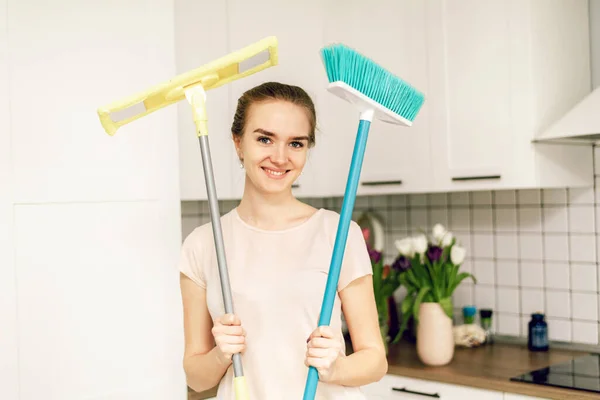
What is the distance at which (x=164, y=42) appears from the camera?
6.05 feet

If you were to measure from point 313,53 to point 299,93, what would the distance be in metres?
1.36

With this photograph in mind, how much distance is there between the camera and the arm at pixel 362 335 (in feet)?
4.04

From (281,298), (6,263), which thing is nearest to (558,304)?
(281,298)

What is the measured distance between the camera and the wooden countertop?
6.51 feet

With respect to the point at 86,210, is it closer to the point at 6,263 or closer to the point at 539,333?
the point at 6,263

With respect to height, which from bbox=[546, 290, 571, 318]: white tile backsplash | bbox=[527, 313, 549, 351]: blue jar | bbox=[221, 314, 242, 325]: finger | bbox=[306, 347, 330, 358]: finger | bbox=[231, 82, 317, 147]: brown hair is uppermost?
bbox=[231, 82, 317, 147]: brown hair

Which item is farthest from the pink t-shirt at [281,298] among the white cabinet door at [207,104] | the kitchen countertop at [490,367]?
the white cabinet door at [207,104]

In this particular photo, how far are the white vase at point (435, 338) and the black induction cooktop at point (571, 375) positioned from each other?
0.28 meters

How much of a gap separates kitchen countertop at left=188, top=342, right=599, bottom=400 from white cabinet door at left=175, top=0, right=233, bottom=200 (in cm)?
67

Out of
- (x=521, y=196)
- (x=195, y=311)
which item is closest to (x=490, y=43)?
(x=521, y=196)

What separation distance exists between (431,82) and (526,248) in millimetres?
684

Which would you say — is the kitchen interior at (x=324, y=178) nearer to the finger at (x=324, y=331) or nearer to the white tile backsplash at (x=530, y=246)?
the white tile backsplash at (x=530, y=246)

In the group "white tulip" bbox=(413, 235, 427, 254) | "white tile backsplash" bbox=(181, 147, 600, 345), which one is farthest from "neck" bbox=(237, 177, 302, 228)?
"white tile backsplash" bbox=(181, 147, 600, 345)

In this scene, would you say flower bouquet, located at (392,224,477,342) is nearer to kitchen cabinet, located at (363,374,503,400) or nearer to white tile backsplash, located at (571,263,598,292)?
kitchen cabinet, located at (363,374,503,400)
